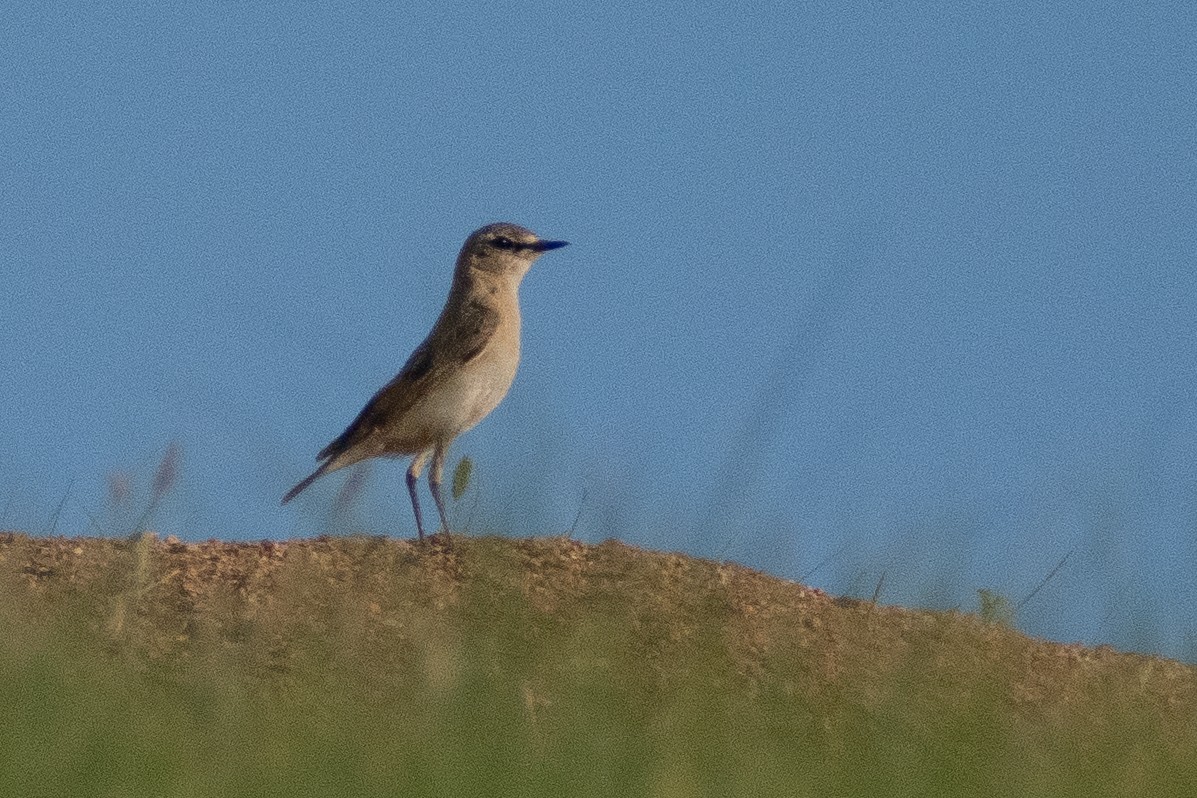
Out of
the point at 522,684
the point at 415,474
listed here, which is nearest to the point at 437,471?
the point at 415,474

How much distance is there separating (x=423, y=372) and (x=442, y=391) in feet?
0.71

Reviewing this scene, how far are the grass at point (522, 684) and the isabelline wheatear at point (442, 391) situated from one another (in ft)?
2.03

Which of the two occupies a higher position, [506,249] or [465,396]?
[506,249]

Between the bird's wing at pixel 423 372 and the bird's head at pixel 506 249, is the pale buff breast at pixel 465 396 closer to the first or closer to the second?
the bird's wing at pixel 423 372

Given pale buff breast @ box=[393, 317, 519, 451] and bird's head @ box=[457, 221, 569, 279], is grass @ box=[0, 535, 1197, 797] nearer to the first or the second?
pale buff breast @ box=[393, 317, 519, 451]

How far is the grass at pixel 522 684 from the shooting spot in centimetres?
427

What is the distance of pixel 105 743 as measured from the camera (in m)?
4.34

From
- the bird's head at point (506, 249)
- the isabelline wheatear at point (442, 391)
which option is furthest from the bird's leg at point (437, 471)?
the bird's head at point (506, 249)

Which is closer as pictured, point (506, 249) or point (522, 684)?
point (522, 684)

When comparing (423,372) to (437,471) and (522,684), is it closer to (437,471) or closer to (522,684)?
(437,471)

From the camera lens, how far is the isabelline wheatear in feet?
30.4

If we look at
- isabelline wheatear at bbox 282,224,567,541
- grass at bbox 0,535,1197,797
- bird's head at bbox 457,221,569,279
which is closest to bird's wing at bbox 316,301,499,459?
isabelline wheatear at bbox 282,224,567,541

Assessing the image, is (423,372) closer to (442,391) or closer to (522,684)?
(442,391)

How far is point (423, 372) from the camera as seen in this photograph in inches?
369
